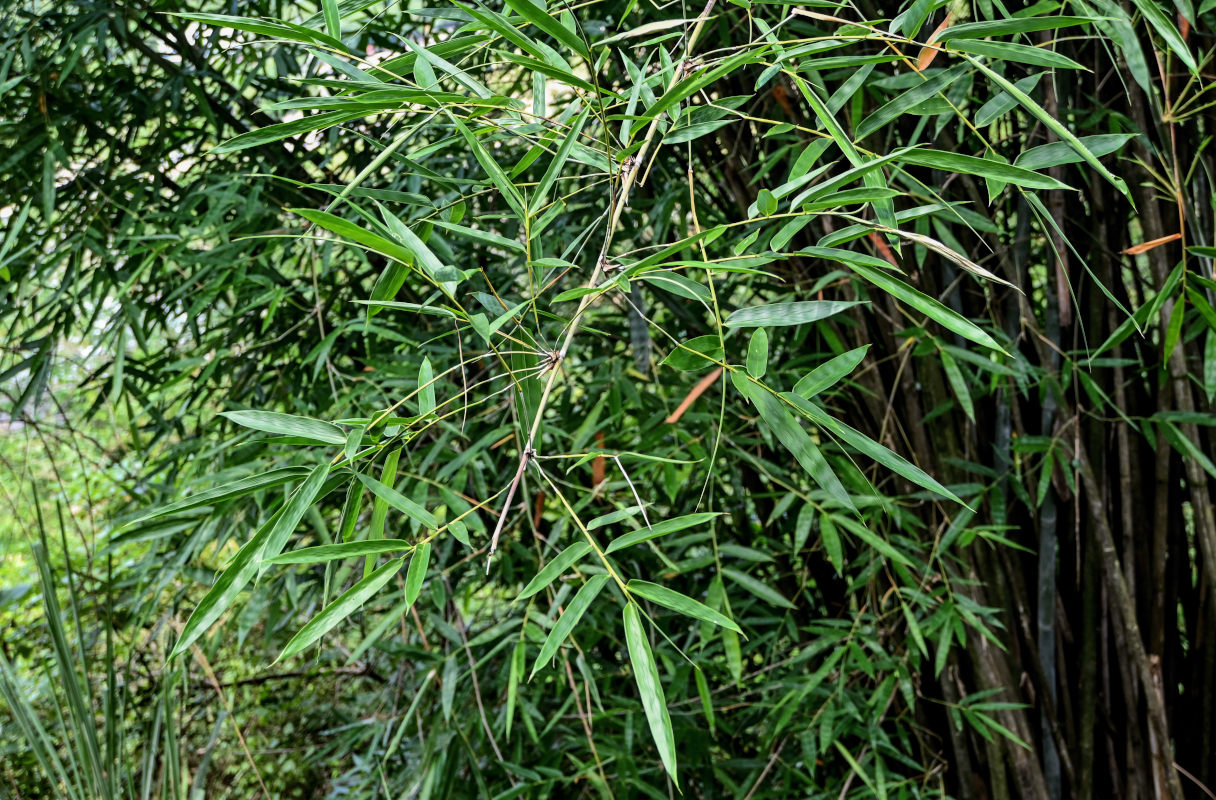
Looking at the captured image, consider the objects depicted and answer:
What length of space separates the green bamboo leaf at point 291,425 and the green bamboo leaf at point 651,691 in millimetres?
161

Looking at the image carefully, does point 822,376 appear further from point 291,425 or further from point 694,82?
point 291,425

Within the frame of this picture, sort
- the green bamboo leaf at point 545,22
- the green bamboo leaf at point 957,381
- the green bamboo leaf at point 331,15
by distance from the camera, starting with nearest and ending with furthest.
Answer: the green bamboo leaf at point 545,22, the green bamboo leaf at point 331,15, the green bamboo leaf at point 957,381

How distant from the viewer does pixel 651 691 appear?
412 mm

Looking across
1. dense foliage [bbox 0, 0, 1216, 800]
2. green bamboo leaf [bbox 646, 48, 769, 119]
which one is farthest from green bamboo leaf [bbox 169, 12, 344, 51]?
dense foliage [bbox 0, 0, 1216, 800]

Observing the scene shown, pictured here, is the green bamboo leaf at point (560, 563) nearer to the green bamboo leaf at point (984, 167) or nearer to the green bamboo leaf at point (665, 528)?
the green bamboo leaf at point (665, 528)

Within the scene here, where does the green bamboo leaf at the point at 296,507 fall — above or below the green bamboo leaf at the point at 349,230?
below

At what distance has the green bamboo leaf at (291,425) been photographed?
449 millimetres

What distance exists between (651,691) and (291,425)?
21 centimetres

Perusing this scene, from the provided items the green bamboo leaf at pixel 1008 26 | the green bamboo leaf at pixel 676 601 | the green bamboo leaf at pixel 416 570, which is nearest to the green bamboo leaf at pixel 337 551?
the green bamboo leaf at pixel 416 570

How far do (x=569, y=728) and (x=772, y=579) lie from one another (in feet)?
1.00

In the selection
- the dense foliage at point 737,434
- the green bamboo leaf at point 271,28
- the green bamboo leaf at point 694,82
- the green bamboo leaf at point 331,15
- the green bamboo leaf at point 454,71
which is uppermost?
the green bamboo leaf at point 331,15

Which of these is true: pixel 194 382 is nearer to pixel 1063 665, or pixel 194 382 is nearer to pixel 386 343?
pixel 386 343

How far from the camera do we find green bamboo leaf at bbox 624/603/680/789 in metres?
0.40

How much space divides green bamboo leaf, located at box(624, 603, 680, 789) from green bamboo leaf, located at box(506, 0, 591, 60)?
0.25 meters
